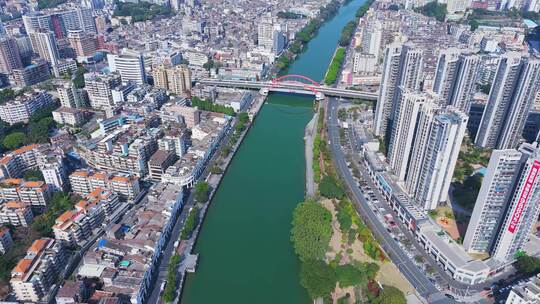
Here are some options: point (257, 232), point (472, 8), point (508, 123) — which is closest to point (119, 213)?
point (257, 232)

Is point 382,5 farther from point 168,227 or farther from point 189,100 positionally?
point 168,227

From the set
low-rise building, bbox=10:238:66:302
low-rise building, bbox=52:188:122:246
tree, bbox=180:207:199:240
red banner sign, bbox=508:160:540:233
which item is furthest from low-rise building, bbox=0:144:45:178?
red banner sign, bbox=508:160:540:233

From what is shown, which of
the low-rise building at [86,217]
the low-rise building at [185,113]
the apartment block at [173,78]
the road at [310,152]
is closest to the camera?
the low-rise building at [86,217]

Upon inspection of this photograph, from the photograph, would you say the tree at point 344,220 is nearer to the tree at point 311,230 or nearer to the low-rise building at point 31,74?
the tree at point 311,230

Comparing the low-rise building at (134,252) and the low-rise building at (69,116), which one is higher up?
the low-rise building at (69,116)

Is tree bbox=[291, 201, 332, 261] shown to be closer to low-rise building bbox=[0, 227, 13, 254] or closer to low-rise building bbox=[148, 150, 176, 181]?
low-rise building bbox=[148, 150, 176, 181]

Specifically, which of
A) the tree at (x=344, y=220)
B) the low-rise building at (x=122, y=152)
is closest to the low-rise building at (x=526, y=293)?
the tree at (x=344, y=220)
